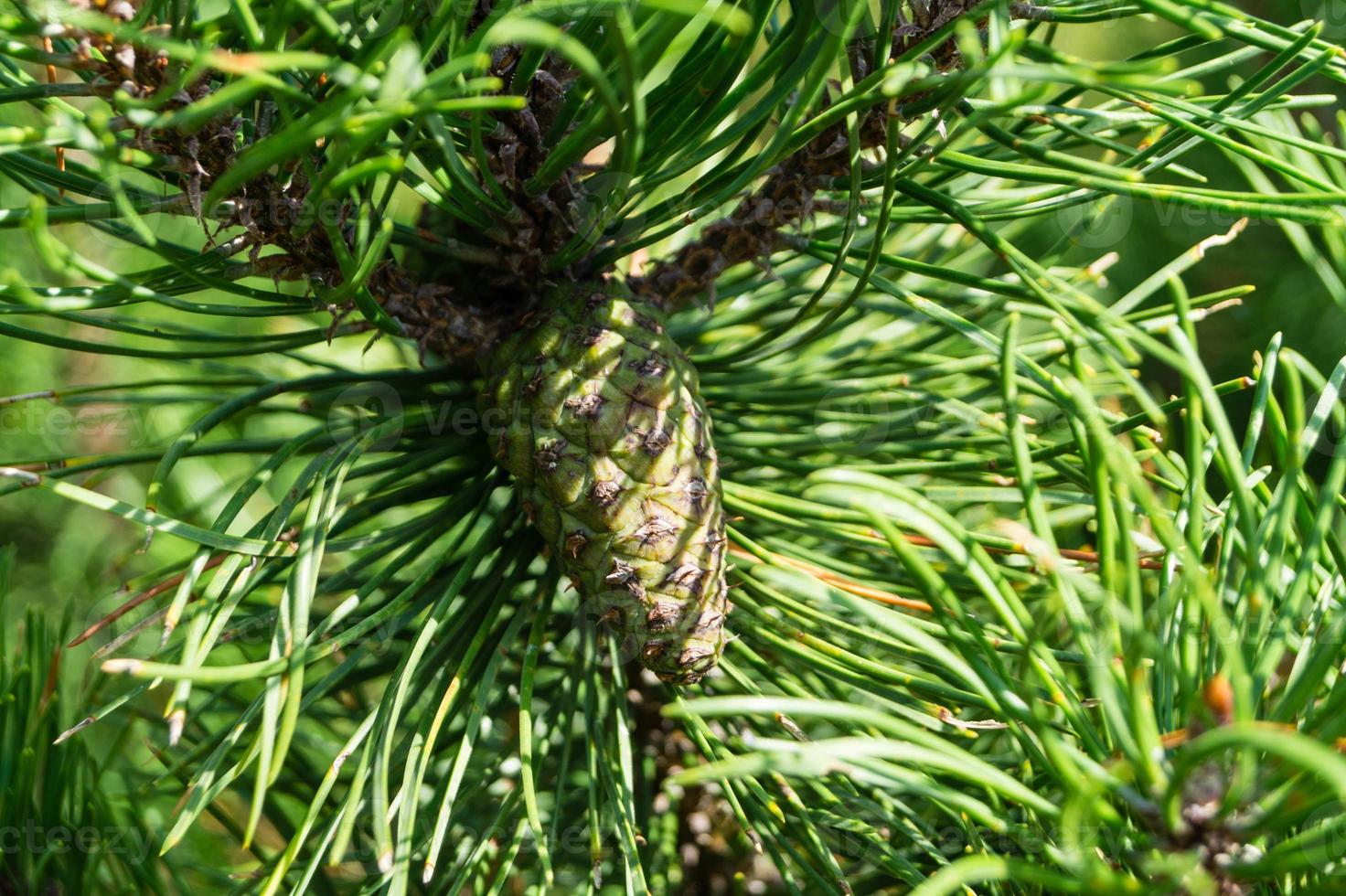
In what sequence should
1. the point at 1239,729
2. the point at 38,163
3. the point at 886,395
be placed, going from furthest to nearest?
the point at 886,395 < the point at 38,163 < the point at 1239,729

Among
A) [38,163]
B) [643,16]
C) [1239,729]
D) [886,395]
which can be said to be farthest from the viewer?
[886,395]

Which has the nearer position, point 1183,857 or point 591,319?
point 1183,857

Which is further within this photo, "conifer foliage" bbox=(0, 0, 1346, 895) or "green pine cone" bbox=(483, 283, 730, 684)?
"green pine cone" bbox=(483, 283, 730, 684)

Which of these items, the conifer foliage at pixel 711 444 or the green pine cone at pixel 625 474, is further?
the green pine cone at pixel 625 474

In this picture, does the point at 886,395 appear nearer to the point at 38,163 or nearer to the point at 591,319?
the point at 591,319

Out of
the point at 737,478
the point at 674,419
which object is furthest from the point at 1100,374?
the point at 674,419
